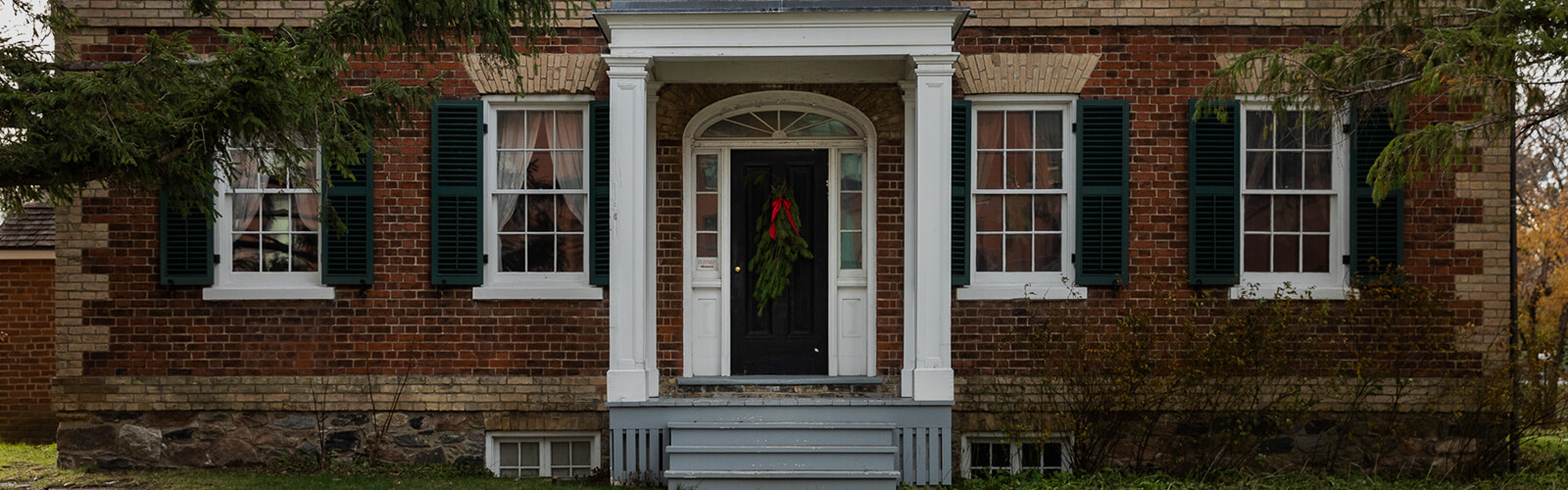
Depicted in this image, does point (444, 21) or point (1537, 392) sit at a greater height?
point (444, 21)

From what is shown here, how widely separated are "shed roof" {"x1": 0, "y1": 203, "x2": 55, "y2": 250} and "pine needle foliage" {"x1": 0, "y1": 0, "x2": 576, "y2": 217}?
16.0ft

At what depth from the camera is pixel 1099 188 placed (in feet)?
26.0

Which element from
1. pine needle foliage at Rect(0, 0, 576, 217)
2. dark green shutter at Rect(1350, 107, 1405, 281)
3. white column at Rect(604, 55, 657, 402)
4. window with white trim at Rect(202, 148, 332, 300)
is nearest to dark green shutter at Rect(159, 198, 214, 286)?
window with white trim at Rect(202, 148, 332, 300)

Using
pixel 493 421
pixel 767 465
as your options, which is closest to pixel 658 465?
pixel 767 465

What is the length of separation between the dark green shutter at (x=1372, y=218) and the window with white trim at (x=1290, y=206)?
0.38ft

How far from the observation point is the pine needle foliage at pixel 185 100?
16.9 feet

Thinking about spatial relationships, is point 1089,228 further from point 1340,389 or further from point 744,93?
point 744,93

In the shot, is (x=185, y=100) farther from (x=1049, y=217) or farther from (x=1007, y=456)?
(x=1007, y=456)

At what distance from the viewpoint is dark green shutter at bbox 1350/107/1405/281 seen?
785 cm

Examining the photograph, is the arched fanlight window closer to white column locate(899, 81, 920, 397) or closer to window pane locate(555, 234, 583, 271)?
white column locate(899, 81, 920, 397)

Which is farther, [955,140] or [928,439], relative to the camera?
[955,140]

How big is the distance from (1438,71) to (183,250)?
26.2 ft

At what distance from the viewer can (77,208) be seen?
7910 millimetres

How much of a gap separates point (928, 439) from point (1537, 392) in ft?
14.1
